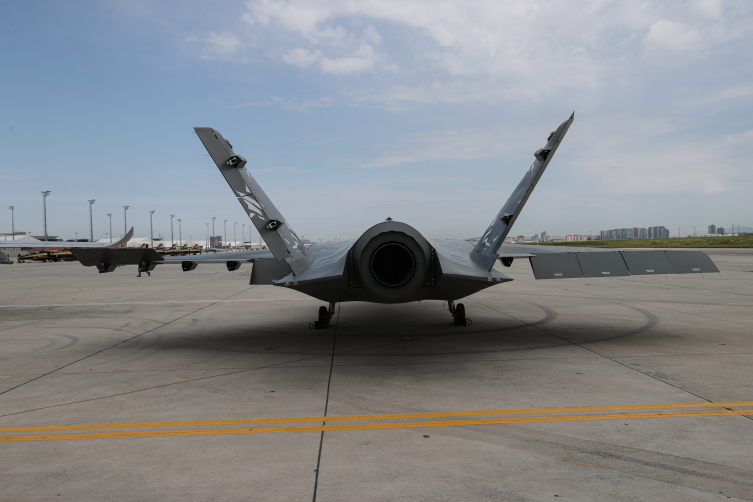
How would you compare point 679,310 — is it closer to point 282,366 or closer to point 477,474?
point 282,366

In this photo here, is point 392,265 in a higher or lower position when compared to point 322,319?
higher

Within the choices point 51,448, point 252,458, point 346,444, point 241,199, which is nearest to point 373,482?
point 346,444

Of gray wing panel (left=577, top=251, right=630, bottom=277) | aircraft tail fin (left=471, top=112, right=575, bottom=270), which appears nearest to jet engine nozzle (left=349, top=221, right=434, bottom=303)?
aircraft tail fin (left=471, top=112, right=575, bottom=270)

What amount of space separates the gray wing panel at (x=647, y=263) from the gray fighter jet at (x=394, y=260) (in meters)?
0.02

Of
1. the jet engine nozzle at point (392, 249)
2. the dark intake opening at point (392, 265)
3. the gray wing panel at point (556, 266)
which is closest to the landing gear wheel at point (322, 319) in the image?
the dark intake opening at point (392, 265)

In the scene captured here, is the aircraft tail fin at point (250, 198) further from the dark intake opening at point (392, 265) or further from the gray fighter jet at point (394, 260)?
the dark intake opening at point (392, 265)

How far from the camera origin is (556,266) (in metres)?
9.54

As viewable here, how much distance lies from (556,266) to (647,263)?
5.88 feet

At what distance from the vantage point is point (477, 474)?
402 centimetres

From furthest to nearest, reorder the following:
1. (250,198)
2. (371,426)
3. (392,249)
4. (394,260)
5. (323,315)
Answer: (323,315)
(250,198)
(394,260)
(392,249)
(371,426)

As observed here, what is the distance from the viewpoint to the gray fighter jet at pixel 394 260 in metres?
7.77

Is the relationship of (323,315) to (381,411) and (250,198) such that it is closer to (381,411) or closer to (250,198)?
(250,198)

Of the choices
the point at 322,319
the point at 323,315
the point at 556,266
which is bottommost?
the point at 322,319

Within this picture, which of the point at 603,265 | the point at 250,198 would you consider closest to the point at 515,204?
the point at 603,265
